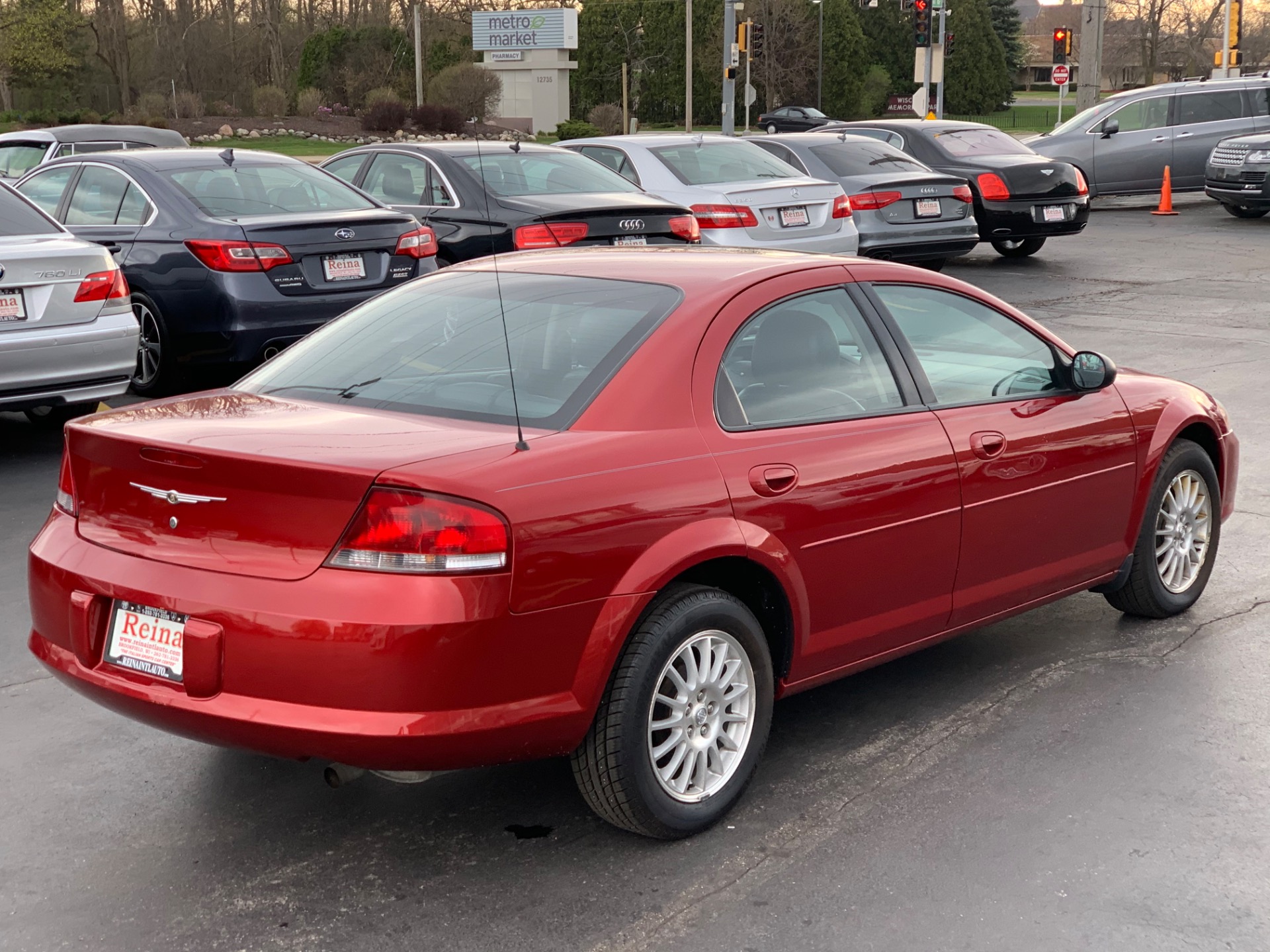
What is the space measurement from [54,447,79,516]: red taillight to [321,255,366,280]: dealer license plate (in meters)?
5.61

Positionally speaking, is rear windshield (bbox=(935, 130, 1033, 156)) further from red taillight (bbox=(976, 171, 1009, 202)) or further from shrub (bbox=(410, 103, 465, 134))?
shrub (bbox=(410, 103, 465, 134))

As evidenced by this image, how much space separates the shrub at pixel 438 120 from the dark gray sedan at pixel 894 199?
127 feet

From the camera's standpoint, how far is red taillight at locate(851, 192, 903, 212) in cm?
1583

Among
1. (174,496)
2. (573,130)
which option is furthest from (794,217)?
(573,130)

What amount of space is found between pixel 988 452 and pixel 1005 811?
1.14 metres

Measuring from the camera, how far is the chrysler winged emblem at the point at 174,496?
142 inches

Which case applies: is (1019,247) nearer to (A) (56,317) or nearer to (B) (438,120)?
(A) (56,317)

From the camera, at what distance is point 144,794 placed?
4277 millimetres

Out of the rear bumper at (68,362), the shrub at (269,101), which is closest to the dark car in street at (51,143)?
the rear bumper at (68,362)

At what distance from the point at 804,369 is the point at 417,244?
6066 mm

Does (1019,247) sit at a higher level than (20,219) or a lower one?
lower

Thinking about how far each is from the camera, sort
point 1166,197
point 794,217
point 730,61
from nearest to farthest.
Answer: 1. point 794,217
2. point 1166,197
3. point 730,61

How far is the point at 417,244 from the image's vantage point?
1006cm

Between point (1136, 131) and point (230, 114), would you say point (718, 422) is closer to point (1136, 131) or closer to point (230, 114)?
point (1136, 131)
